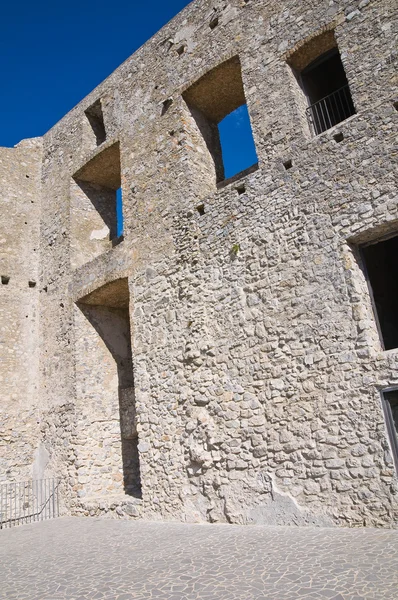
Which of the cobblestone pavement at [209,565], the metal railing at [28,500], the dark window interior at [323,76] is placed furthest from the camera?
the metal railing at [28,500]

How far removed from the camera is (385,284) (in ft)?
23.6

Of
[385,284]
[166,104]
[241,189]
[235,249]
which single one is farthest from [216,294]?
[166,104]

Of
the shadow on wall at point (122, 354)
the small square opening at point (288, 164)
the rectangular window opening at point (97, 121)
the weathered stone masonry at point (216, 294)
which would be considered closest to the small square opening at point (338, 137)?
the weathered stone masonry at point (216, 294)

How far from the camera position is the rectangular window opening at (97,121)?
11.2 metres

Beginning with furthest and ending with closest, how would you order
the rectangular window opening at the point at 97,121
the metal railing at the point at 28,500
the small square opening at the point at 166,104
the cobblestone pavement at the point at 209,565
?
the rectangular window opening at the point at 97,121 → the metal railing at the point at 28,500 → the small square opening at the point at 166,104 → the cobblestone pavement at the point at 209,565

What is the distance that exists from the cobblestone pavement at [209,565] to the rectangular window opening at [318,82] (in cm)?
561

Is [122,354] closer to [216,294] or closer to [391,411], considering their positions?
[216,294]

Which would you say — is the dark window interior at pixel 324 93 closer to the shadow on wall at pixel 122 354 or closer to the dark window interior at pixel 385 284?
the dark window interior at pixel 385 284

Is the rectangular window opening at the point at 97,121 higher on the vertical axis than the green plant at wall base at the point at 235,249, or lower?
higher

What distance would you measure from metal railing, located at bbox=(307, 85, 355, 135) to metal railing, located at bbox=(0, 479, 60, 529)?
8.05 metres

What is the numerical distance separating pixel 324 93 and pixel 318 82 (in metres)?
0.24

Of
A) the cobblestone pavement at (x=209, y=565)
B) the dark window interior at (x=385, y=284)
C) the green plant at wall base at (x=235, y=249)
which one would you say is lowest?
the cobblestone pavement at (x=209, y=565)

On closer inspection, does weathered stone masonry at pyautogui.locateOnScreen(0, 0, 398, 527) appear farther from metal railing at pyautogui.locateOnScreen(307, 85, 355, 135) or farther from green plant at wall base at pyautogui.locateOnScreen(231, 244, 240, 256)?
metal railing at pyautogui.locateOnScreen(307, 85, 355, 135)

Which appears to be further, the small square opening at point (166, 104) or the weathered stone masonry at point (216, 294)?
the small square opening at point (166, 104)
